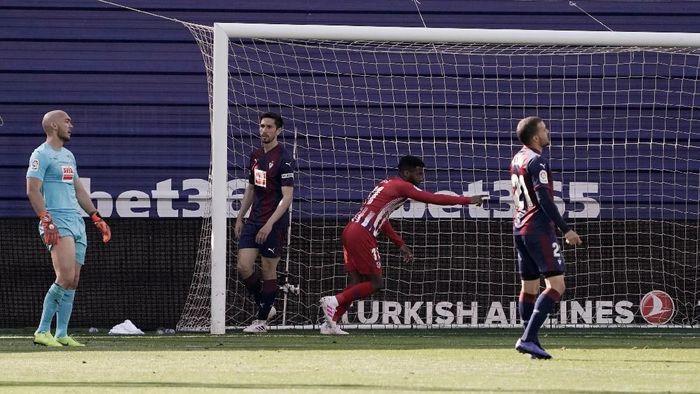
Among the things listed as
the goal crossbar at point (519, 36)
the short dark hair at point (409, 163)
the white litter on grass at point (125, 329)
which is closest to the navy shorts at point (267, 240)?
the short dark hair at point (409, 163)

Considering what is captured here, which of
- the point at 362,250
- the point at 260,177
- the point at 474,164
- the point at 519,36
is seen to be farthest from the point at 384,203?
the point at 474,164

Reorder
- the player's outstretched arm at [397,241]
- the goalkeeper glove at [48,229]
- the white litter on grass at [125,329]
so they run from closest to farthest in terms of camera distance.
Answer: the goalkeeper glove at [48,229], the player's outstretched arm at [397,241], the white litter on grass at [125,329]

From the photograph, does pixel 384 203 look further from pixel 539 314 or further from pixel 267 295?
pixel 539 314

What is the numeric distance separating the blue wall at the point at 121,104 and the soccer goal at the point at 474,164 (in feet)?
0.19

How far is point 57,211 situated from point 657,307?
6120mm

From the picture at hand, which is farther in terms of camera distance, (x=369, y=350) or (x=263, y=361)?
(x=369, y=350)

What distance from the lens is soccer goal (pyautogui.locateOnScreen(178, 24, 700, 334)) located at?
13.3 metres

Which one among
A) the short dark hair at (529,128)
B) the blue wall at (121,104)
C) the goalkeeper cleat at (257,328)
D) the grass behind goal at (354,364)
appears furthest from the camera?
the blue wall at (121,104)

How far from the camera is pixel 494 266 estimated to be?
1333 cm

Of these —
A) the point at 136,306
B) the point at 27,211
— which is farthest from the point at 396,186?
the point at 27,211

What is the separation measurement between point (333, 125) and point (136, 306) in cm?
260

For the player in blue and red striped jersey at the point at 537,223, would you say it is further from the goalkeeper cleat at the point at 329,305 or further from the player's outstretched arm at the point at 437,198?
the goalkeeper cleat at the point at 329,305

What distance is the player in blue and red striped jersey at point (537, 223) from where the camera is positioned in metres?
8.73

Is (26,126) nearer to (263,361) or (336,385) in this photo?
(263,361)
